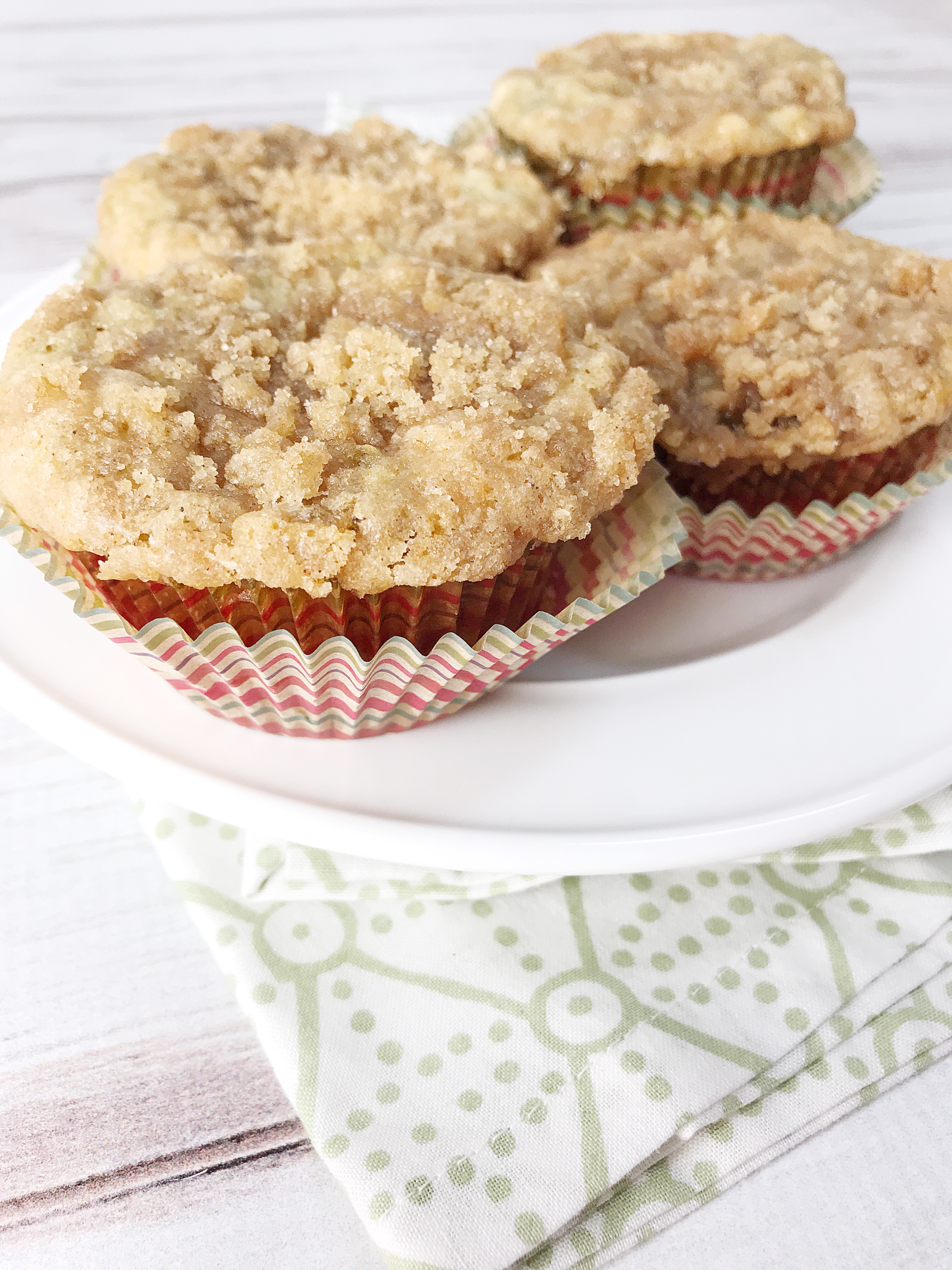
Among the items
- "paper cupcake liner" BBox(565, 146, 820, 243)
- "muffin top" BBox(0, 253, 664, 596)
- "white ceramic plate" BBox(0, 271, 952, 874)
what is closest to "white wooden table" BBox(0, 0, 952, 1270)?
"white ceramic plate" BBox(0, 271, 952, 874)

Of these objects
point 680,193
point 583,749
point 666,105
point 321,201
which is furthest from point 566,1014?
point 666,105

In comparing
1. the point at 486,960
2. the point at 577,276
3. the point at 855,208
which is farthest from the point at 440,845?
the point at 855,208

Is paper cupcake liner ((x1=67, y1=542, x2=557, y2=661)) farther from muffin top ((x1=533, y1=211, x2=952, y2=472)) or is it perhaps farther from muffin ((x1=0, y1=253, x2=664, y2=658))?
muffin top ((x1=533, y1=211, x2=952, y2=472))

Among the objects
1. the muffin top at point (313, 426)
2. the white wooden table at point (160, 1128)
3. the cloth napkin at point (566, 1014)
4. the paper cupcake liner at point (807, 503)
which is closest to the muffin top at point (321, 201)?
the muffin top at point (313, 426)

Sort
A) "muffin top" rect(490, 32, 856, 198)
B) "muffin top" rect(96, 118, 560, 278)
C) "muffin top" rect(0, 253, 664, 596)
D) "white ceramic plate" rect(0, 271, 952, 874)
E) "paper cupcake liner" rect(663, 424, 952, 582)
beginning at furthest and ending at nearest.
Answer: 1. "muffin top" rect(490, 32, 856, 198)
2. "muffin top" rect(96, 118, 560, 278)
3. "paper cupcake liner" rect(663, 424, 952, 582)
4. "white ceramic plate" rect(0, 271, 952, 874)
5. "muffin top" rect(0, 253, 664, 596)

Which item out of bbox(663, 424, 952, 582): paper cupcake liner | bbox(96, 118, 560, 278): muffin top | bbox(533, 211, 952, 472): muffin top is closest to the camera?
bbox(533, 211, 952, 472): muffin top

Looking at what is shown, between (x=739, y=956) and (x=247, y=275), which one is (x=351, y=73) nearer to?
(x=247, y=275)

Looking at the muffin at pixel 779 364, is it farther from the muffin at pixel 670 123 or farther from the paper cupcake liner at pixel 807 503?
the muffin at pixel 670 123
